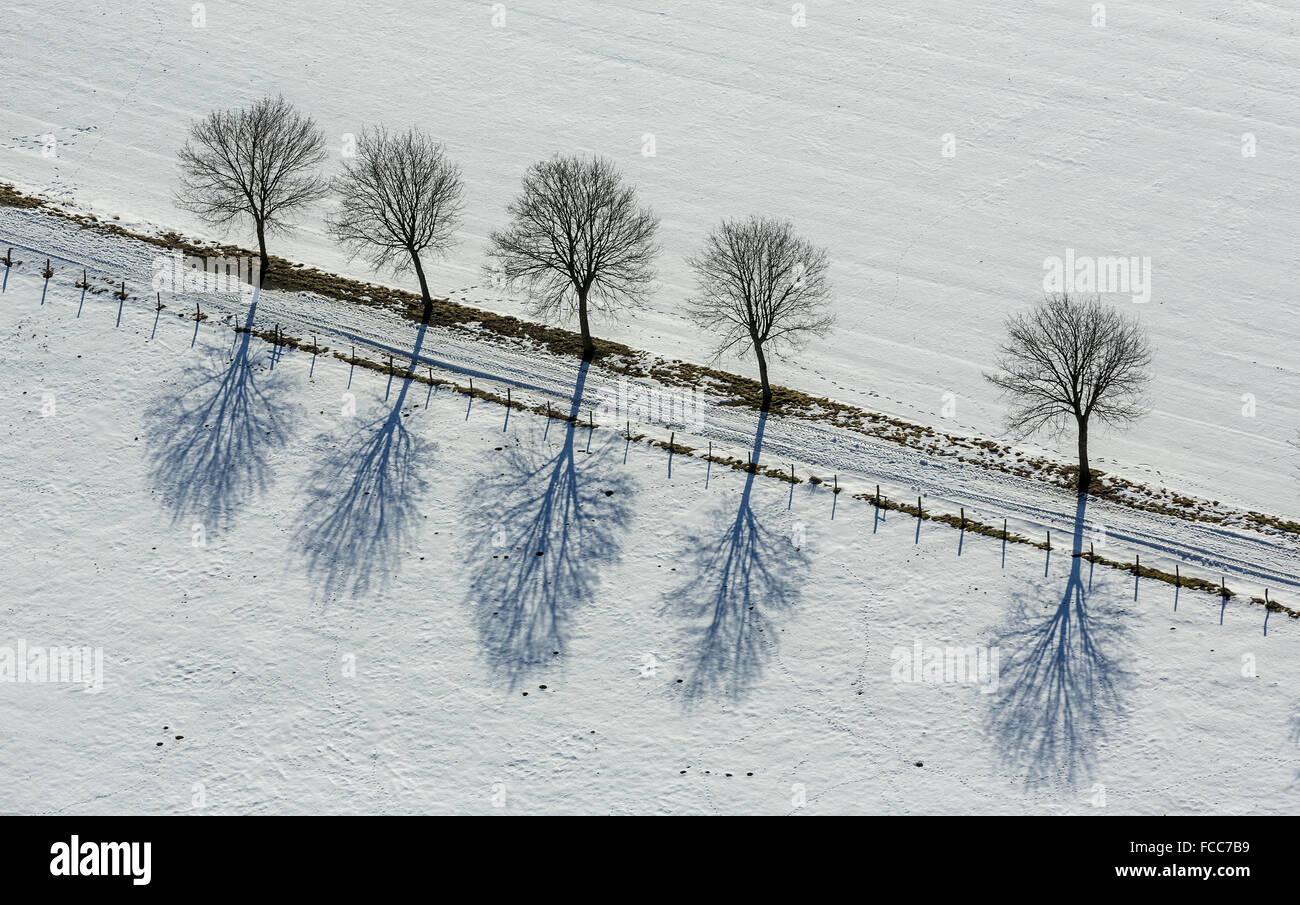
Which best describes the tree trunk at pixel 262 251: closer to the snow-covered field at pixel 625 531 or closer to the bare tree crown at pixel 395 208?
the snow-covered field at pixel 625 531

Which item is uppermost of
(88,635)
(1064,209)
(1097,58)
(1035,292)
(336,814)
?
(1097,58)

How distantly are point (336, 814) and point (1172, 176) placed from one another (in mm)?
62975

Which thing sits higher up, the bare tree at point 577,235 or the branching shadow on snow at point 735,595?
the bare tree at point 577,235

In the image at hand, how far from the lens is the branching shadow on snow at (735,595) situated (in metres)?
42.6

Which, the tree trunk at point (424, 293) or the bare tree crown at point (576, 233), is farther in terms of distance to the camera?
the tree trunk at point (424, 293)

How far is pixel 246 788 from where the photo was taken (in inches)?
1494

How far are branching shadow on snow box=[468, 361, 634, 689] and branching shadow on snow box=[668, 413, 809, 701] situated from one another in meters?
3.35

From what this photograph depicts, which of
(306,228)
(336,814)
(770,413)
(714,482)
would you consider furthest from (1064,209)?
(336,814)

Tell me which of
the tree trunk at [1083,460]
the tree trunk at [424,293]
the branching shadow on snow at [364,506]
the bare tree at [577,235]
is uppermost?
the bare tree at [577,235]

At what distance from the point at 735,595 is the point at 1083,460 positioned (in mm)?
16720

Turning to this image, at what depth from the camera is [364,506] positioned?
157 ft

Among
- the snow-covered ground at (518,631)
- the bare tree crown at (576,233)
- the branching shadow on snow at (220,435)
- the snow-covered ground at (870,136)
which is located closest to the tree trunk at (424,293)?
the snow-covered ground at (870,136)

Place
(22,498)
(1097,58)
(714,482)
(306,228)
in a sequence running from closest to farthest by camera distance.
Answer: (22,498) < (714,482) < (306,228) < (1097,58)
